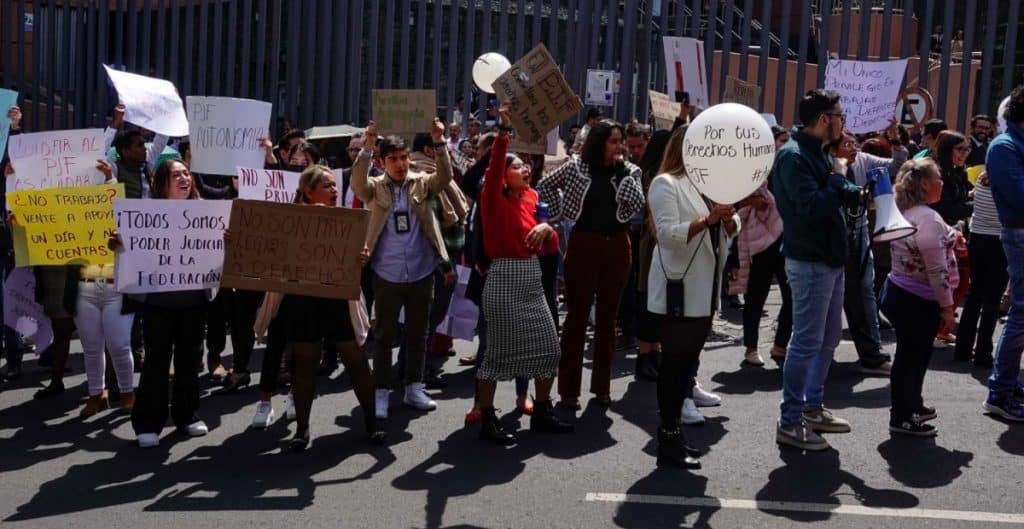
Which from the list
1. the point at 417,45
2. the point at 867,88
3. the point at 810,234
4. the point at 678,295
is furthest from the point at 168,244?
the point at 417,45

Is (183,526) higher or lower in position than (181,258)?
lower

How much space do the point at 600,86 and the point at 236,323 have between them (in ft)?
19.3

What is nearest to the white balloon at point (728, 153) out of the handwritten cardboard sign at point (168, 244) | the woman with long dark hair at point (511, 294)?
the woman with long dark hair at point (511, 294)

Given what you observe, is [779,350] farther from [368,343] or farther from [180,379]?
[180,379]

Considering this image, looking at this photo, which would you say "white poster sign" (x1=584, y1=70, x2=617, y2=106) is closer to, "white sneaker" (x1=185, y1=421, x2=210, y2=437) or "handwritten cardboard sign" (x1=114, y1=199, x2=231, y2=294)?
"handwritten cardboard sign" (x1=114, y1=199, x2=231, y2=294)

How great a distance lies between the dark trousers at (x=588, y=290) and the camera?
767cm

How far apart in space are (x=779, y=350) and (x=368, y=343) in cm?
341

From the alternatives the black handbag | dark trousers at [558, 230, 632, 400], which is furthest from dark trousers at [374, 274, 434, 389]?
the black handbag

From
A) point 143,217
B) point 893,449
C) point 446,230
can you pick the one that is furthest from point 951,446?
point 143,217

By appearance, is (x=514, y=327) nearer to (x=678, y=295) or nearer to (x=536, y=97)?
(x=678, y=295)

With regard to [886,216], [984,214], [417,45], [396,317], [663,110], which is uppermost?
[417,45]

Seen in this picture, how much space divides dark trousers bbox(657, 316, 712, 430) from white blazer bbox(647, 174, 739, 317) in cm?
7

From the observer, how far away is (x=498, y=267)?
7.20 meters

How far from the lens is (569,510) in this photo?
5852 mm
